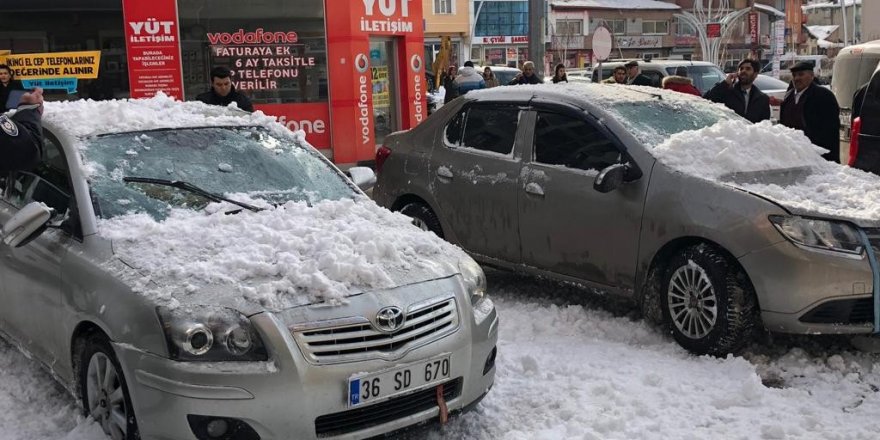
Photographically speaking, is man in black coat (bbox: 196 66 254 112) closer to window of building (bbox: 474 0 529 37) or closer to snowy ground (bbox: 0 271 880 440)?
snowy ground (bbox: 0 271 880 440)

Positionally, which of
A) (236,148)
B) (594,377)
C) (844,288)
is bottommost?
(594,377)

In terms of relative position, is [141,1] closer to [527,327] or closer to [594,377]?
[527,327]

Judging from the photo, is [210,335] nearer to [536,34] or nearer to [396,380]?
[396,380]

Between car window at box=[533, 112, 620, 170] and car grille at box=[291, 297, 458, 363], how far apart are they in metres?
2.37

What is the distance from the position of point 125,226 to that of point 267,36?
982 centimetres

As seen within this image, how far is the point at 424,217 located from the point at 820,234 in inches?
123

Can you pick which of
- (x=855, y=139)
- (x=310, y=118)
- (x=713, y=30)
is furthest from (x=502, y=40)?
(x=855, y=139)

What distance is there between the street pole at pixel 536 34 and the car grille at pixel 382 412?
1186 cm

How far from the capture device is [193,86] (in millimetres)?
13070

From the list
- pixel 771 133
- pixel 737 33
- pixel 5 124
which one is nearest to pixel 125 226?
pixel 5 124

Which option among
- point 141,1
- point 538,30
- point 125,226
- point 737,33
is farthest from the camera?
point 737,33

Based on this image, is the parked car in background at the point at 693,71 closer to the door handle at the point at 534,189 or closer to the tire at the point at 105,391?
the door handle at the point at 534,189

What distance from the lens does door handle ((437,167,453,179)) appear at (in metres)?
6.59

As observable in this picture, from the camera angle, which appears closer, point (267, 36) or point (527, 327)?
point (527, 327)
